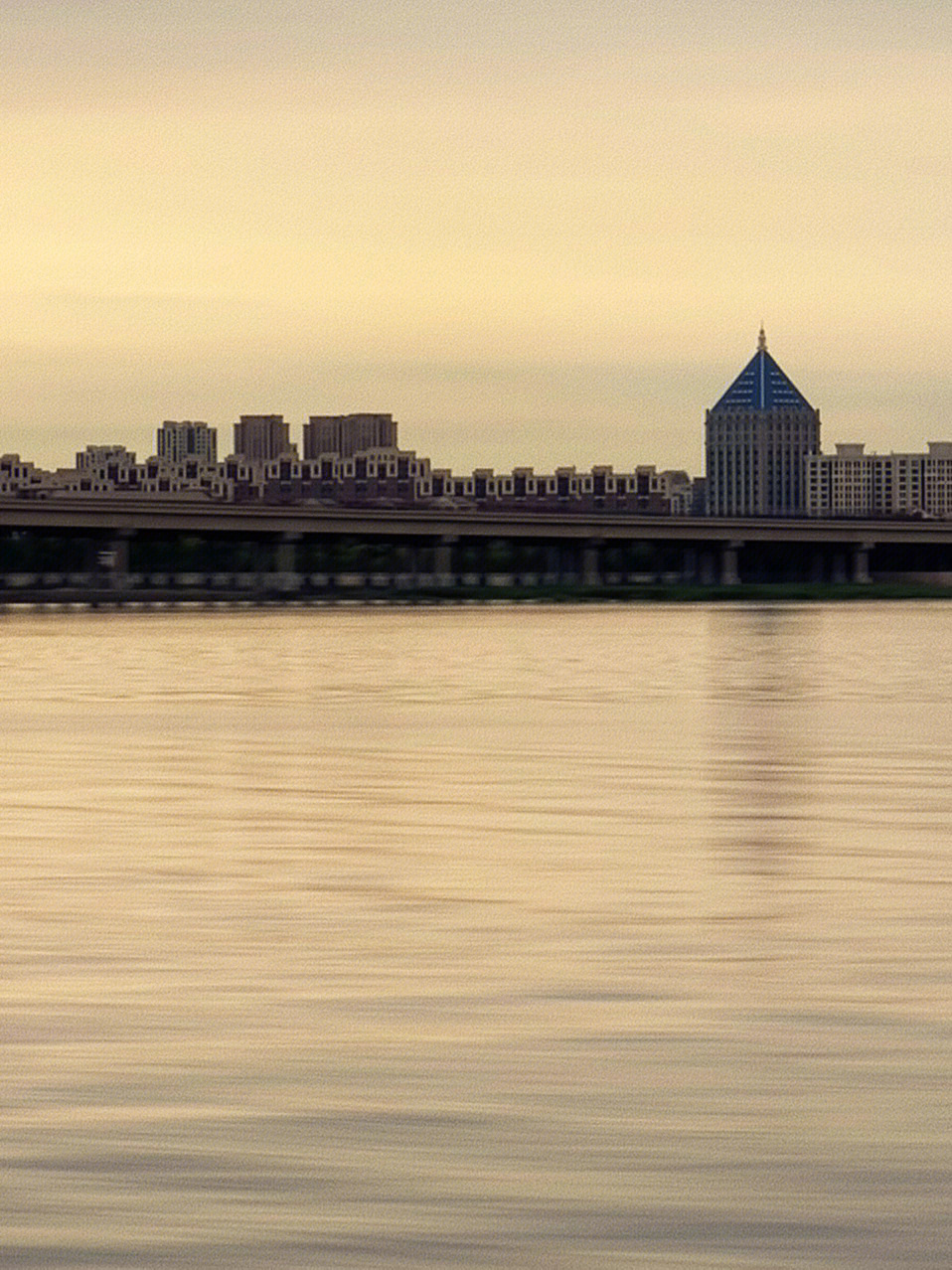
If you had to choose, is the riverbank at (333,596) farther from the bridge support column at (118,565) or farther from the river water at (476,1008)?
the river water at (476,1008)

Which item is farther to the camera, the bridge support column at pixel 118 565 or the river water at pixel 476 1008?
the bridge support column at pixel 118 565

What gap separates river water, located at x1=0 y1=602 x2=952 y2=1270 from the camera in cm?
884

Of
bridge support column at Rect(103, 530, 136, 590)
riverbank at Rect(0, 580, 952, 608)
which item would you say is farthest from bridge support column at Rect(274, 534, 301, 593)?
bridge support column at Rect(103, 530, 136, 590)

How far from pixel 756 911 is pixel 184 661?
52.2 m

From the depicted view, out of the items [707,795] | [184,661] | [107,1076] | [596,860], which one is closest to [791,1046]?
[107,1076]

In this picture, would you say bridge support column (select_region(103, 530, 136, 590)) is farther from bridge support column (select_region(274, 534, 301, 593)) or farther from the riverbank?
bridge support column (select_region(274, 534, 301, 593))

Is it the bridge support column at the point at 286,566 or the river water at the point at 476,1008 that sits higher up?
the river water at the point at 476,1008

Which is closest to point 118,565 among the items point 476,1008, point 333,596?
point 333,596

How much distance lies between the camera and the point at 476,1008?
43.0 ft

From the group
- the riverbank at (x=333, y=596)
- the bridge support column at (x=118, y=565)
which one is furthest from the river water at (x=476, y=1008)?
the bridge support column at (x=118, y=565)

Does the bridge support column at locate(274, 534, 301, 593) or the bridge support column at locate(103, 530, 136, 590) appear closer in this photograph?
the bridge support column at locate(103, 530, 136, 590)

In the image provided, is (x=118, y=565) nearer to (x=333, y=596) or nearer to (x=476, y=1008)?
(x=333, y=596)

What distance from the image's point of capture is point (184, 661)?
68.5 m

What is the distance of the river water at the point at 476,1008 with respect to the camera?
8836 mm
